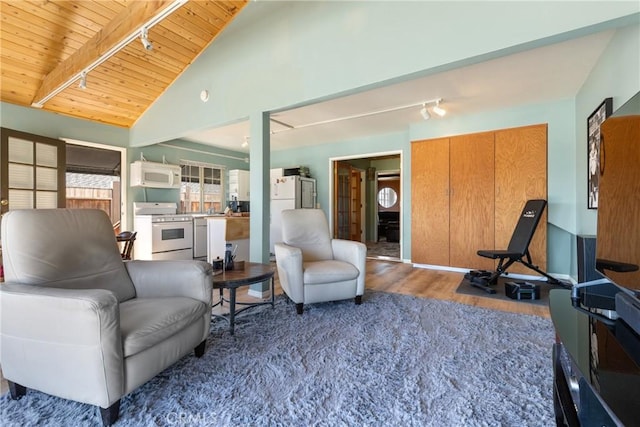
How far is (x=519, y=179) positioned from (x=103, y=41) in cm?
542

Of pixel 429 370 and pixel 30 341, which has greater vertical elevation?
pixel 30 341

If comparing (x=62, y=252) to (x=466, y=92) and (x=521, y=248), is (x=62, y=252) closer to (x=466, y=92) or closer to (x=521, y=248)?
(x=466, y=92)

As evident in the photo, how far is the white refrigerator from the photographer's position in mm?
5977

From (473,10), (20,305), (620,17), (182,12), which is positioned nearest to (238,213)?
(182,12)

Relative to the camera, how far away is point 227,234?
172 inches

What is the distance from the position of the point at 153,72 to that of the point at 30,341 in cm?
410

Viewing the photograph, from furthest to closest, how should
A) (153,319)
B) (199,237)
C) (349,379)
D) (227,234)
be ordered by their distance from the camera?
(199,237), (227,234), (349,379), (153,319)

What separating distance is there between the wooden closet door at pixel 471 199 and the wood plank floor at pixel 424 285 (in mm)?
382

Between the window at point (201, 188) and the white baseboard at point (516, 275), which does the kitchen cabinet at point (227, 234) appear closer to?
the window at point (201, 188)

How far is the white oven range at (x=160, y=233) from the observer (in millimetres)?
4930

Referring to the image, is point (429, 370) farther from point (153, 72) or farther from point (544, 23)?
point (153, 72)

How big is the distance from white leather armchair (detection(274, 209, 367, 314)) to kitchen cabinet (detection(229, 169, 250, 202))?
11.9ft

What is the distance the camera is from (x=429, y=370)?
1763 mm

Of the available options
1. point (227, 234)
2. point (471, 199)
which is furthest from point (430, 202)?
point (227, 234)
